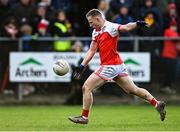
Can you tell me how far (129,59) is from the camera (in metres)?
21.9

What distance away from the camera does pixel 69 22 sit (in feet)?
76.2

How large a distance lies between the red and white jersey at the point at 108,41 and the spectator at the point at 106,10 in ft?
25.6

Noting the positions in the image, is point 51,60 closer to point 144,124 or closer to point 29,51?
point 29,51

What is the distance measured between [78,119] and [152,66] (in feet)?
26.9

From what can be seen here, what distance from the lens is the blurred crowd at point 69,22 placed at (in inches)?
863

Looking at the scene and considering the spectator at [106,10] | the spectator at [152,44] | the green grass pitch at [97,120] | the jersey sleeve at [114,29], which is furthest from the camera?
the spectator at [106,10]

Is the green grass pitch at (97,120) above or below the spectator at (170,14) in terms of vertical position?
below

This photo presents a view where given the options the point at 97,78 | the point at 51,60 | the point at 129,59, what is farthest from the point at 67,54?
the point at 97,78

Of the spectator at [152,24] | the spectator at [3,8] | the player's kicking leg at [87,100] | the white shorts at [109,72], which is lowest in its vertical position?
the player's kicking leg at [87,100]

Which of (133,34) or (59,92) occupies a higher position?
(133,34)

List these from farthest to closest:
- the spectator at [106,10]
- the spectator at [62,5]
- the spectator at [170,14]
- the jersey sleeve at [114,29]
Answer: the spectator at [62,5]
the spectator at [170,14]
the spectator at [106,10]
the jersey sleeve at [114,29]

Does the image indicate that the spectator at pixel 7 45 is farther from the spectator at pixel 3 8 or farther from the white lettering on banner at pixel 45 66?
the spectator at pixel 3 8

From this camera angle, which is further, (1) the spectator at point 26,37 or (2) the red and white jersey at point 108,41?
(1) the spectator at point 26,37

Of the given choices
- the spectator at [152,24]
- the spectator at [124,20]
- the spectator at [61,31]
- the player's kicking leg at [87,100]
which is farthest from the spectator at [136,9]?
the player's kicking leg at [87,100]
